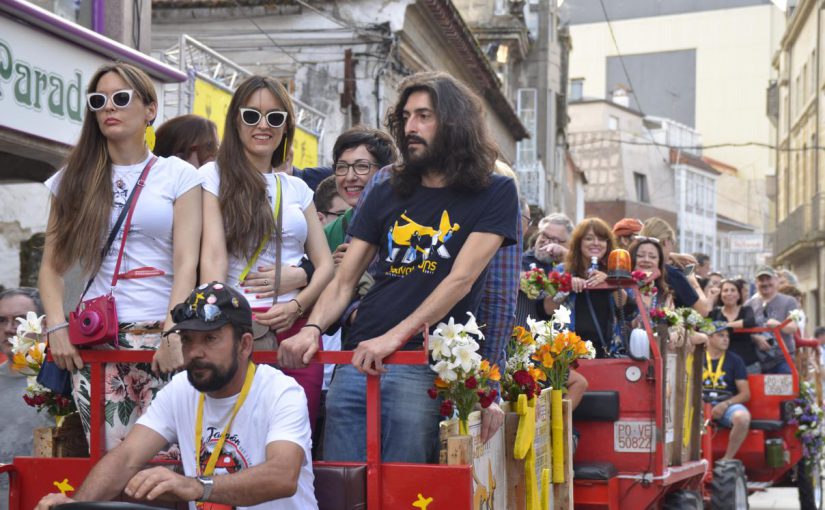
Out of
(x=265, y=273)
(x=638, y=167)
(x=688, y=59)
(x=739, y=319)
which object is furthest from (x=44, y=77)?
(x=688, y=59)

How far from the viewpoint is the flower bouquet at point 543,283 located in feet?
28.6

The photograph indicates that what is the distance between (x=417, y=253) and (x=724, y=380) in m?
8.35

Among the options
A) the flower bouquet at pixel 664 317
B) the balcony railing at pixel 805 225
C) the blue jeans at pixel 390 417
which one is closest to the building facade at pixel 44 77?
the flower bouquet at pixel 664 317

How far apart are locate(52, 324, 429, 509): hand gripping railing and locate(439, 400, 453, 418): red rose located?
243 mm

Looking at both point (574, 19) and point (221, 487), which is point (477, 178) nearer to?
point (221, 487)

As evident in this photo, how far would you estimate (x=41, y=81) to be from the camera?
1045cm

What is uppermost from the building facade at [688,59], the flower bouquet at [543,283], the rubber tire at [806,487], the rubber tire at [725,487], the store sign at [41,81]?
the building facade at [688,59]

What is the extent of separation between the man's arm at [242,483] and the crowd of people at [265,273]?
0.03 m

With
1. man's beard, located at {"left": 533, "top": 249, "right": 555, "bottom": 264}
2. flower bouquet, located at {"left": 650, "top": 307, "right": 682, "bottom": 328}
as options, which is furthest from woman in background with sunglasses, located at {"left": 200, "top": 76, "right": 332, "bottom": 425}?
man's beard, located at {"left": 533, "top": 249, "right": 555, "bottom": 264}

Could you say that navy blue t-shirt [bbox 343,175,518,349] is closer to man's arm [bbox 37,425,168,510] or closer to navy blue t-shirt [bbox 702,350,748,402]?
man's arm [bbox 37,425,168,510]

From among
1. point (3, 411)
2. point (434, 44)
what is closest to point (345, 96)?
point (434, 44)

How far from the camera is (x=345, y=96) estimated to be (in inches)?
810

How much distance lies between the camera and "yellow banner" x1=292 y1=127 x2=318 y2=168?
17203mm

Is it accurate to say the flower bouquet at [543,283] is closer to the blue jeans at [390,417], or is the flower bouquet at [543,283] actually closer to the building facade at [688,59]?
the blue jeans at [390,417]
